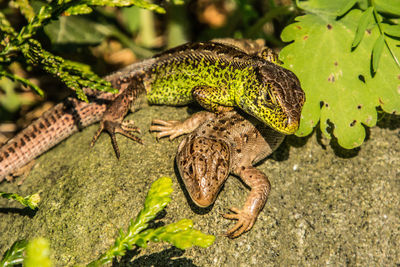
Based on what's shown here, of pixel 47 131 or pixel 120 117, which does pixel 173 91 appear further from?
pixel 47 131

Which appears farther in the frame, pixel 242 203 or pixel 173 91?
pixel 173 91

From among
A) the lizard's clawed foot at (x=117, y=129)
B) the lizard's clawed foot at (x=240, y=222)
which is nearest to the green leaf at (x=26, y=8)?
the lizard's clawed foot at (x=117, y=129)

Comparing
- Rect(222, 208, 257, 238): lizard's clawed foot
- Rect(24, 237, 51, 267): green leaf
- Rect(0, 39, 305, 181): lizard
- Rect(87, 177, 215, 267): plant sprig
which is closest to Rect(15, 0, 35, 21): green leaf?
Rect(0, 39, 305, 181): lizard

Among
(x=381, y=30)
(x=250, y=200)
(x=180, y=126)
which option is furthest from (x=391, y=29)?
(x=180, y=126)

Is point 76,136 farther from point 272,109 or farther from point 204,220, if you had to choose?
point 272,109

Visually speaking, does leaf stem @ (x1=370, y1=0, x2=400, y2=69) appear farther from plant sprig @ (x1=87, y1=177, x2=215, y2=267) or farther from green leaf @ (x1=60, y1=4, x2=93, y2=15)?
green leaf @ (x1=60, y1=4, x2=93, y2=15)

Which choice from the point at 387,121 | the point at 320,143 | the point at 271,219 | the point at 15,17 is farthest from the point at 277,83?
the point at 15,17

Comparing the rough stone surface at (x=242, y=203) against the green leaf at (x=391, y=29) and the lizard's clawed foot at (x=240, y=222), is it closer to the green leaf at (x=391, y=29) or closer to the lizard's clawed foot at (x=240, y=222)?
the lizard's clawed foot at (x=240, y=222)
